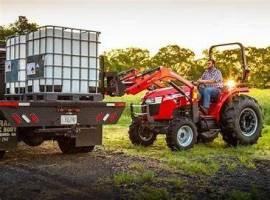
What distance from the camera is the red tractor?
12.3 m

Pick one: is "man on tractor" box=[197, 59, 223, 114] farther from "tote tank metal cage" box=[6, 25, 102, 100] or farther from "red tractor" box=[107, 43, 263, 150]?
"tote tank metal cage" box=[6, 25, 102, 100]

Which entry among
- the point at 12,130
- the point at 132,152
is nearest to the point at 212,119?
the point at 132,152

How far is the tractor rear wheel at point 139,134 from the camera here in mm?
13094

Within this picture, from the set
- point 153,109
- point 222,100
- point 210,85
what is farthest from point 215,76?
point 153,109

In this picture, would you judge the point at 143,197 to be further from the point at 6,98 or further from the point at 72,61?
the point at 6,98

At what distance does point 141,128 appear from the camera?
Result: 43.0 feet

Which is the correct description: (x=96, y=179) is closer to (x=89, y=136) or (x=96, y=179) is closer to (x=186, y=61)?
(x=89, y=136)

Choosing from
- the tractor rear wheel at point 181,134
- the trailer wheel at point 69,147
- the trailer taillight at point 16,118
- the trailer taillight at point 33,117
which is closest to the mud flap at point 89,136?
the trailer wheel at point 69,147

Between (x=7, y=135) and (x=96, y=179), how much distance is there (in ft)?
8.32

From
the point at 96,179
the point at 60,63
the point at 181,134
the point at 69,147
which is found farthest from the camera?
the point at 181,134

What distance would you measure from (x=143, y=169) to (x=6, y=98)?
11.4 feet

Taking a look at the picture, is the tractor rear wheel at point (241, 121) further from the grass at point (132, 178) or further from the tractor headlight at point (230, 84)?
the grass at point (132, 178)

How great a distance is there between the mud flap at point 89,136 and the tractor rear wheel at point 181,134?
1.47 m

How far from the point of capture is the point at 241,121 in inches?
528
